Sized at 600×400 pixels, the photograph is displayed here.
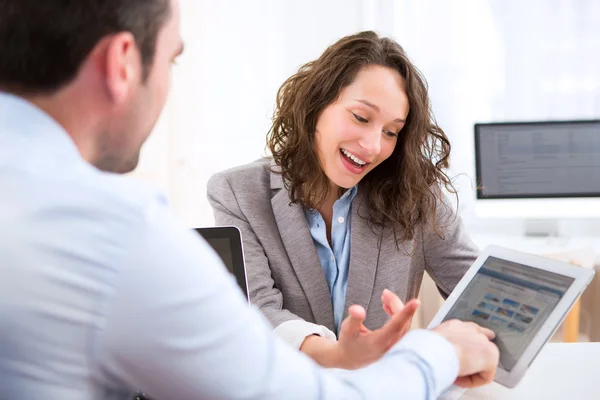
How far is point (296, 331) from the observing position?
1324mm

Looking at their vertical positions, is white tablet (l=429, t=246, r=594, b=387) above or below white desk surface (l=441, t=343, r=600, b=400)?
above

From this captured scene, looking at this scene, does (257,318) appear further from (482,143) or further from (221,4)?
(221,4)

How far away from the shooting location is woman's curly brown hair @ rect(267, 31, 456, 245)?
5.38 feet

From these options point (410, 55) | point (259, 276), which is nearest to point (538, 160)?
point (410, 55)

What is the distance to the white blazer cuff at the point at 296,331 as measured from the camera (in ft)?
4.29

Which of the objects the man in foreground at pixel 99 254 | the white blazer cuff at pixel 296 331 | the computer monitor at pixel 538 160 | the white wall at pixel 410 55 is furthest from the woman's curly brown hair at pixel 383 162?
the white wall at pixel 410 55

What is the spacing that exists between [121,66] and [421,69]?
116 inches

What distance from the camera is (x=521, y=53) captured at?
3340 mm

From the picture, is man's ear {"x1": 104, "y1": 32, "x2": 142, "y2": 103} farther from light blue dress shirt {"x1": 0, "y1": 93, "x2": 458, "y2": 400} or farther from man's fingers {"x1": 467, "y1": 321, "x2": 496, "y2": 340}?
man's fingers {"x1": 467, "y1": 321, "x2": 496, "y2": 340}

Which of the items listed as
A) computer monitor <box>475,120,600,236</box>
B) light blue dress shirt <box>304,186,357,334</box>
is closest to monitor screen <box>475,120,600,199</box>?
computer monitor <box>475,120,600,236</box>

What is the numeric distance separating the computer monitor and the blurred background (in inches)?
4.7

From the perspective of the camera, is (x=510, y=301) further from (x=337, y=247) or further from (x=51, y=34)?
(x=51, y=34)

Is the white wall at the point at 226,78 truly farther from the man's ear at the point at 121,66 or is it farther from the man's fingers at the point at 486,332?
the man's ear at the point at 121,66

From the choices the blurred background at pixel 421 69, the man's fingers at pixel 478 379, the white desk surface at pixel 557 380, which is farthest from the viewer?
the blurred background at pixel 421 69
